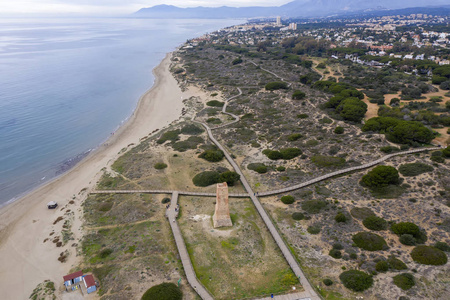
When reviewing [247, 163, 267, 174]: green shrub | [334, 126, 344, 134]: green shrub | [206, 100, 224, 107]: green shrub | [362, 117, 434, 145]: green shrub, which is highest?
[362, 117, 434, 145]: green shrub

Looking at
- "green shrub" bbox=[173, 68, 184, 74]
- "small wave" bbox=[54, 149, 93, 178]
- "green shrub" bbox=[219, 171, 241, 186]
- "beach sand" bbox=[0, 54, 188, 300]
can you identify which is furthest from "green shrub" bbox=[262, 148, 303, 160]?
"green shrub" bbox=[173, 68, 184, 74]

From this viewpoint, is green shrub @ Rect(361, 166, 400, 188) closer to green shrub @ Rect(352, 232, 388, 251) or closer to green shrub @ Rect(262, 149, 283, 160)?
green shrub @ Rect(352, 232, 388, 251)

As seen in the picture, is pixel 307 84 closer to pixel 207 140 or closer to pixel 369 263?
pixel 207 140

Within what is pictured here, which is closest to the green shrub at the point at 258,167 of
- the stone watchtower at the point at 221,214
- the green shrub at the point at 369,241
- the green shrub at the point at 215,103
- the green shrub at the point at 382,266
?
the stone watchtower at the point at 221,214

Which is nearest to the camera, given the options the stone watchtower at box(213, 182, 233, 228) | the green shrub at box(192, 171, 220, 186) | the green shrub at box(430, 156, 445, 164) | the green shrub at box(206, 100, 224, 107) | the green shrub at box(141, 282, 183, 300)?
the green shrub at box(141, 282, 183, 300)

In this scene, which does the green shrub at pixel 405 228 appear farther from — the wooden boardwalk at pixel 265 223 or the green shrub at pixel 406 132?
the green shrub at pixel 406 132

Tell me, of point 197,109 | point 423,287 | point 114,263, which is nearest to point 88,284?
point 114,263

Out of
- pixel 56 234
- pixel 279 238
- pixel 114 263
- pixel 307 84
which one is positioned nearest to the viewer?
pixel 114 263
